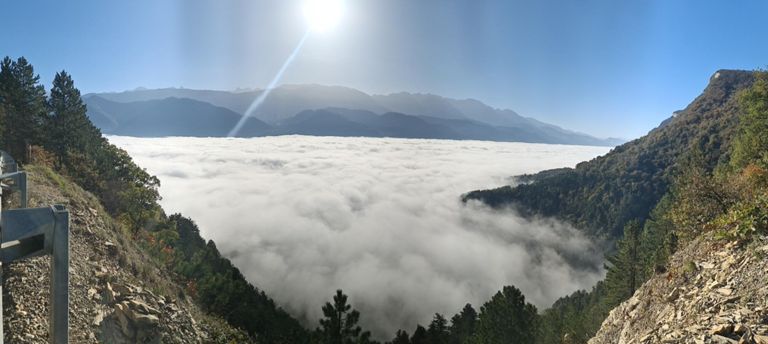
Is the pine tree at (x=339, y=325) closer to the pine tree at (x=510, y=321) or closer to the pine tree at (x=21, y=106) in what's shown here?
the pine tree at (x=510, y=321)

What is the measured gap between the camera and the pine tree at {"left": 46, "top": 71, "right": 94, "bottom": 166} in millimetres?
38688

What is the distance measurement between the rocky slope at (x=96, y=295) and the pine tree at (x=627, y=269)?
39.6 meters

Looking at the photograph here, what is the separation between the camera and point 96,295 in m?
16.6

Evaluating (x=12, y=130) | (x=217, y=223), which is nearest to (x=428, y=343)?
(x=12, y=130)

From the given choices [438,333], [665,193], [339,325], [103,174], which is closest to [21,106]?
[103,174]

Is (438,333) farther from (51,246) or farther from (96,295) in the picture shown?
(51,246)

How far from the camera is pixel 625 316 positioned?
18188 mm

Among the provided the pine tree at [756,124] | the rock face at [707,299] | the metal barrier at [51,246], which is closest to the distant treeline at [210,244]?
the pine tree at [756,124]

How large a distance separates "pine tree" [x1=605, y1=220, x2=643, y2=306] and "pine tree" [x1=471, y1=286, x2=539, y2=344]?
1173 centimetres

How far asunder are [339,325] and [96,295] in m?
22.8

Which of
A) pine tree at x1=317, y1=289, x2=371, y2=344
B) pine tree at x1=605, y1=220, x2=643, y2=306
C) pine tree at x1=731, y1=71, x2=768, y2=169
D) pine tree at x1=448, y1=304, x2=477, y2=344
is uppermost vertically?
pine tree at x1=731, y1=71, x2=768, y2=169

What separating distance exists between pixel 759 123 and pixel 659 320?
27220 millimetres

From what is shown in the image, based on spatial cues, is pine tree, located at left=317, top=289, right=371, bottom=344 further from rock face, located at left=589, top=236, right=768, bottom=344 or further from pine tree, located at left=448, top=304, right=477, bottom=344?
pine tree, located at left=448, top=304, right=477, bottom=344

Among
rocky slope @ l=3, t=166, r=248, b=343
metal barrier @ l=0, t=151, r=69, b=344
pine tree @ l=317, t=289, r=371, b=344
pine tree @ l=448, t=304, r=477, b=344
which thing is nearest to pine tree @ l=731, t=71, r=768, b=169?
pine tree @ l=317, t=289, r=371, b=344
